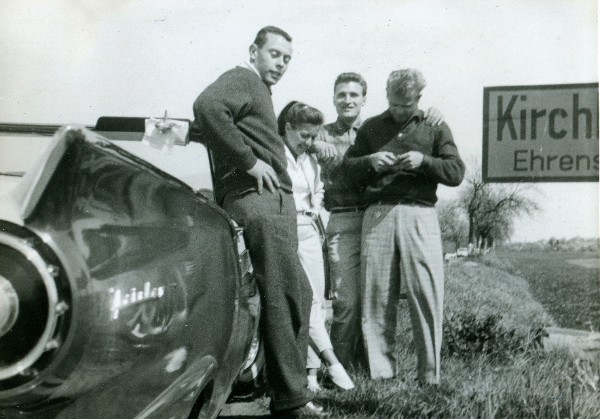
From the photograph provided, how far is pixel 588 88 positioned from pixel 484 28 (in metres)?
0.60

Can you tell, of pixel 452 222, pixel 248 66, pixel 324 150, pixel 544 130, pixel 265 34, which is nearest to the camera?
pixel 248 66

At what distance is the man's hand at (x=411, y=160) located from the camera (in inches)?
138

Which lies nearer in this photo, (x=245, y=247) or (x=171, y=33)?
(x=245, y=247)

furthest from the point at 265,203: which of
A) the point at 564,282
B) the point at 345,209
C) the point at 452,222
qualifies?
the point at 564,282

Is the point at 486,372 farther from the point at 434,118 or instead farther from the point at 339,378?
the point at 434,118

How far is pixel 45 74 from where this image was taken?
3.29 m

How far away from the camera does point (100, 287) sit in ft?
4.42

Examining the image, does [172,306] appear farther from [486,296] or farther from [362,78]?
[486,296]

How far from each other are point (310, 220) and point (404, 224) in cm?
48

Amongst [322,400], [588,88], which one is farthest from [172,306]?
[588,88]

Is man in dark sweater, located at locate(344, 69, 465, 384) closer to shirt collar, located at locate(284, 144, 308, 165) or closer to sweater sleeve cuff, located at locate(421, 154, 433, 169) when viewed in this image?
sweater sleeve cuff, located at locate(421, 154, 433, 169)

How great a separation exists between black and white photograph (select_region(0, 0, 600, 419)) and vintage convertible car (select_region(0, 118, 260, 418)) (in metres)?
0.33

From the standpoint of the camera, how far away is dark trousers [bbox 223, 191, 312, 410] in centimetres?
247

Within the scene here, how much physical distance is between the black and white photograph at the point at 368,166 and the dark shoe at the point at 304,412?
0.07ft
